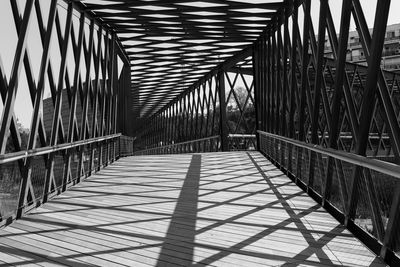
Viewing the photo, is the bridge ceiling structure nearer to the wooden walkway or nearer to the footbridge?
the footbridge

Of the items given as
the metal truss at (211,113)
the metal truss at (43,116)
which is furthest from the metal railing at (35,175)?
the metal truss at (211,113)

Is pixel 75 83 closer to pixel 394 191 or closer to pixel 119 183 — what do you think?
pixel 119 183

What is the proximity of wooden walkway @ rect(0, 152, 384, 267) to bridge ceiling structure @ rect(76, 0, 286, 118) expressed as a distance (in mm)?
6224

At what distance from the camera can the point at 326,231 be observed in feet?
16.4

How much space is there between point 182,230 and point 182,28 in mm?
12000

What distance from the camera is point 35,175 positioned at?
6.56m

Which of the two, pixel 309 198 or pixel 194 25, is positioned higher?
pixel 194 25

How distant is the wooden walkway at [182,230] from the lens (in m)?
4.08

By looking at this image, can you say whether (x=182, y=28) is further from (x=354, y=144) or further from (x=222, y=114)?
(x=354, y=144)

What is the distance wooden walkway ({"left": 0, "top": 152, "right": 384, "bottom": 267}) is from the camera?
4082 millimetres

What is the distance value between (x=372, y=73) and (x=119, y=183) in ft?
20.1

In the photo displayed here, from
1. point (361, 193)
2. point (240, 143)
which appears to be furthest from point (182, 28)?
point (361, 193)

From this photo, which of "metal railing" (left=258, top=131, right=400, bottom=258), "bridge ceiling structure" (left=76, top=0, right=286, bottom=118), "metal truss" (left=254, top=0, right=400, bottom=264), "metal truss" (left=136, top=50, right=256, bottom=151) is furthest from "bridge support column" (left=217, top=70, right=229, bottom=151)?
"metal railing" (left=258, top=131, right=400, bottom=258)

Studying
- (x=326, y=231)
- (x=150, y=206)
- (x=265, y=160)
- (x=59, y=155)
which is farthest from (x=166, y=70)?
(x=326, y=231)
